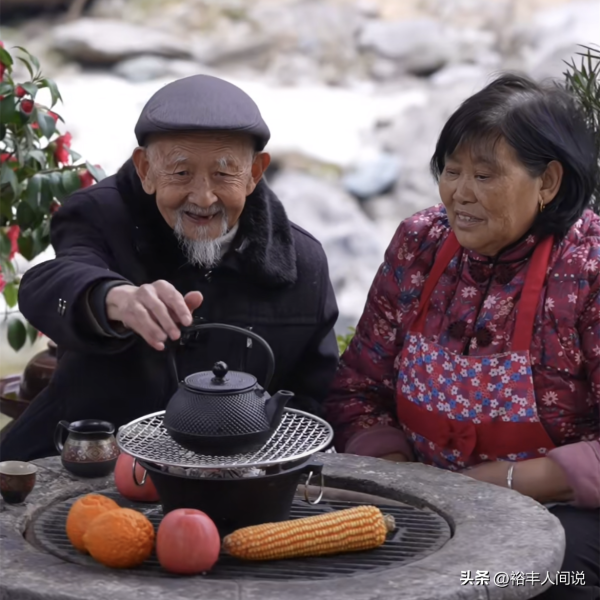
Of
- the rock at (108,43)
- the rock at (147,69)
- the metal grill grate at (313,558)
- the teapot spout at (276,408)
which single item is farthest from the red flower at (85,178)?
the rock at (108,43)

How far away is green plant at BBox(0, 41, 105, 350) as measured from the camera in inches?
162

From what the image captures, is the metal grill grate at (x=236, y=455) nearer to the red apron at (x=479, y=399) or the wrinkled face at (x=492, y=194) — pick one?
the red apron at (x=479, y=399)

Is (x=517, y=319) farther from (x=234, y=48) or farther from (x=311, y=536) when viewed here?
(x=234, y=48)

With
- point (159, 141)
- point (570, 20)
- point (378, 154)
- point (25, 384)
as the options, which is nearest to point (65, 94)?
point (378, 154)

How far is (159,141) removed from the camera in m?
3.33

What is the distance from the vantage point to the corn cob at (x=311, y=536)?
2.63 meters

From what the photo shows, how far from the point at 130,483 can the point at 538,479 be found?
116 cm

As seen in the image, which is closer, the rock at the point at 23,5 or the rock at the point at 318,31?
the rock at the point at 23,5

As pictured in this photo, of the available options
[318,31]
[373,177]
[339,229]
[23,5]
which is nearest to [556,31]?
[318,31]

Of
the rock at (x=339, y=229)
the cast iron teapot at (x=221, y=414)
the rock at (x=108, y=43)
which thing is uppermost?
the rock at (x=108, y=43)

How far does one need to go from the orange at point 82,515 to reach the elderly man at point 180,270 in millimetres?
556

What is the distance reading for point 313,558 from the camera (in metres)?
2.70

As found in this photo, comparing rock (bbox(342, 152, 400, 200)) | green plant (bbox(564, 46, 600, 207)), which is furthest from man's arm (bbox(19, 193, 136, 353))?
rock (bbox(342, 152, 400, 200))

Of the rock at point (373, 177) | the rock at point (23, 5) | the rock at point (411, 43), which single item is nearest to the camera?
the rock at point (373, 177)
